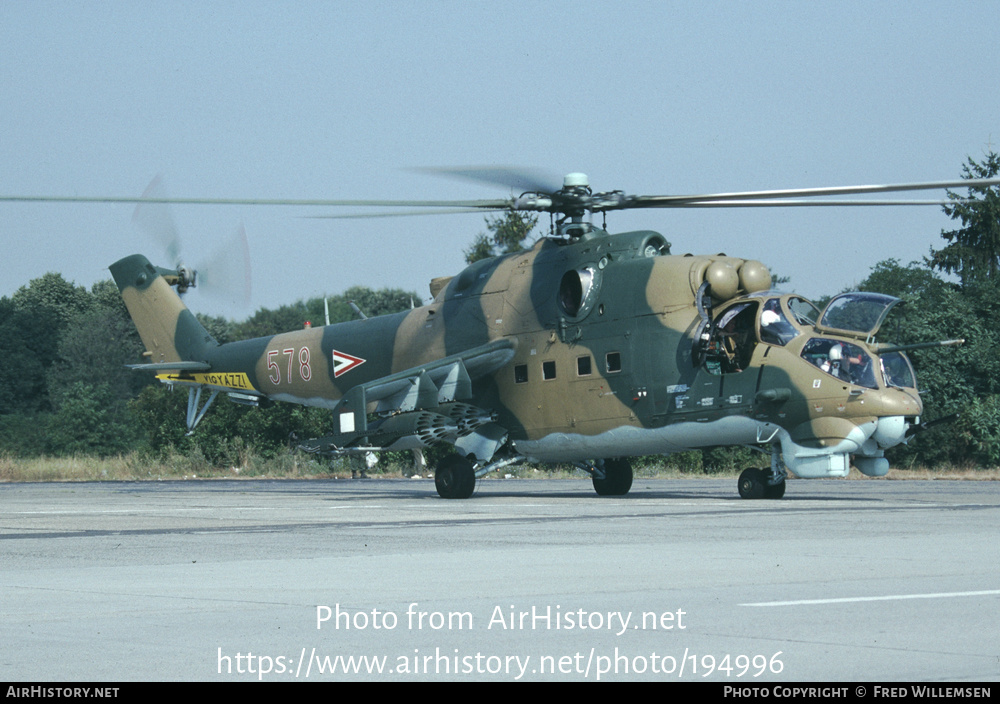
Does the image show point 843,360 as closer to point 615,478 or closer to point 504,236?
point 615,478

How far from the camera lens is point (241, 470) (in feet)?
130

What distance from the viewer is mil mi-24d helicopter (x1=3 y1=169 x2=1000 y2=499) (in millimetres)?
18438

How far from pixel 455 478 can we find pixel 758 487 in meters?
5.40

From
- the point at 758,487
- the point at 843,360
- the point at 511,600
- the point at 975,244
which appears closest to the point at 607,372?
the point at 758,487

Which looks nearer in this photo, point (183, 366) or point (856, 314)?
point (856, 314)

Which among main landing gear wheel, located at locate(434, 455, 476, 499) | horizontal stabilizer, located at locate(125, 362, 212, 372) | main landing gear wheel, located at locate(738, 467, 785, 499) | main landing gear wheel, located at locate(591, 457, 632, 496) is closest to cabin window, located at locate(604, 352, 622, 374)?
main landing gear wheel, located at locate(738, 467, 785, 499)

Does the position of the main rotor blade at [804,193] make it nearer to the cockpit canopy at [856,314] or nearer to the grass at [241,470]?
the cockpit canopy at [856,314]

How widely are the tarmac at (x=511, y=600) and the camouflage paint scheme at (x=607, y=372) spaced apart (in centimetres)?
Result: 400

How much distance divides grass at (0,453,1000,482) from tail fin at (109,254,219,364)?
28.8 ft

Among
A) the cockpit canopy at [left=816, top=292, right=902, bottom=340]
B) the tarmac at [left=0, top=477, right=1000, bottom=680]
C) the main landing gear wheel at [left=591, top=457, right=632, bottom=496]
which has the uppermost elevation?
the cockpit canopy at [left=816, top=292, right=902, bottom=340]

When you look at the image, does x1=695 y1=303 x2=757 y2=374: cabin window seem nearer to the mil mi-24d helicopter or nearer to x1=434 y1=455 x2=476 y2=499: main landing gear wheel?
the mil mi-24d helicopter

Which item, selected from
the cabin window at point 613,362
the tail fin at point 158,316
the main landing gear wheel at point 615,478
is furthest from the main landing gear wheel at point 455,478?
the tail fin at point 158,316
